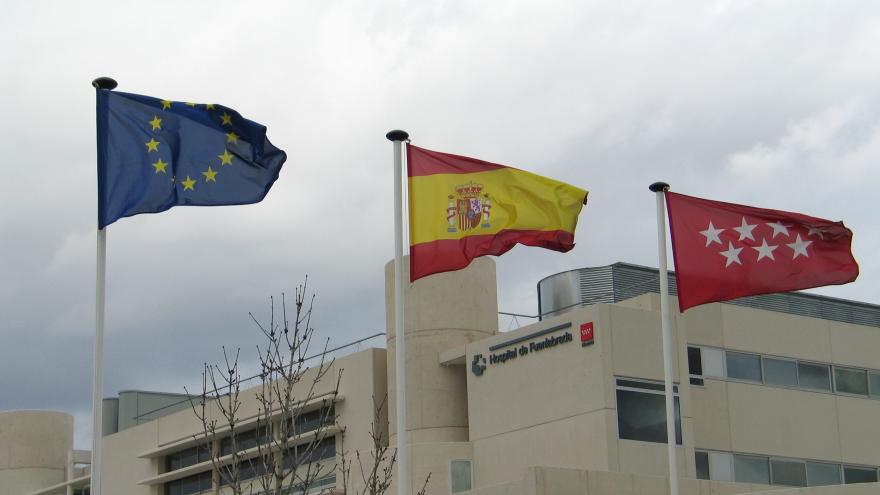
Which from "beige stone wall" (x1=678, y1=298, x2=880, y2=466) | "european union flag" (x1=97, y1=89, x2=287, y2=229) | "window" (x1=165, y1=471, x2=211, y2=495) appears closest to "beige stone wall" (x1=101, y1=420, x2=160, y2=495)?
"window" (x1=165, y1=471, x2=211, y2=495)

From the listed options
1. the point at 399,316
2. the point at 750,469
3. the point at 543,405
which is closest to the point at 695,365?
the point at 750,469

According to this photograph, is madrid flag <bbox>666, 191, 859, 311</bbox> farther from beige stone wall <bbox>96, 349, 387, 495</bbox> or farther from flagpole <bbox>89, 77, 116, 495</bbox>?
beige stone wall <bbox>96, 349, 387, 495</bbox>

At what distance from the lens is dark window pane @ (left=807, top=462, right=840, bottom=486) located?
1592 inches

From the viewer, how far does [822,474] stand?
40781 mm

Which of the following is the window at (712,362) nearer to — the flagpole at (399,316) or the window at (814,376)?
the window at (814,376)

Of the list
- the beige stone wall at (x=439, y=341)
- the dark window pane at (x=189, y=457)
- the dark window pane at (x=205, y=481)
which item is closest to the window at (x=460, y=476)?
the beige stone wall at (x=439, y=341)

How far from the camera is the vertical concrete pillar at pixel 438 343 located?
41156 mm

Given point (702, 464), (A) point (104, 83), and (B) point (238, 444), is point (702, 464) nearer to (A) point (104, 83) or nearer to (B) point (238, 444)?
(B) point (238, 444)

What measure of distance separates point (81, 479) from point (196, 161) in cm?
4233

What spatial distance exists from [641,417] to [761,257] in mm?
12989

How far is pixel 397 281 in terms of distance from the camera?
2189 centimetres

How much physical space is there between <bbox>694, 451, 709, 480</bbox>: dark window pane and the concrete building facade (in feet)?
0.16

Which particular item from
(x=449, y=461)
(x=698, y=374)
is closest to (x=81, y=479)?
(x=449, y=461)

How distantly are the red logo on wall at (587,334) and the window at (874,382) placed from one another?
1147 cm
